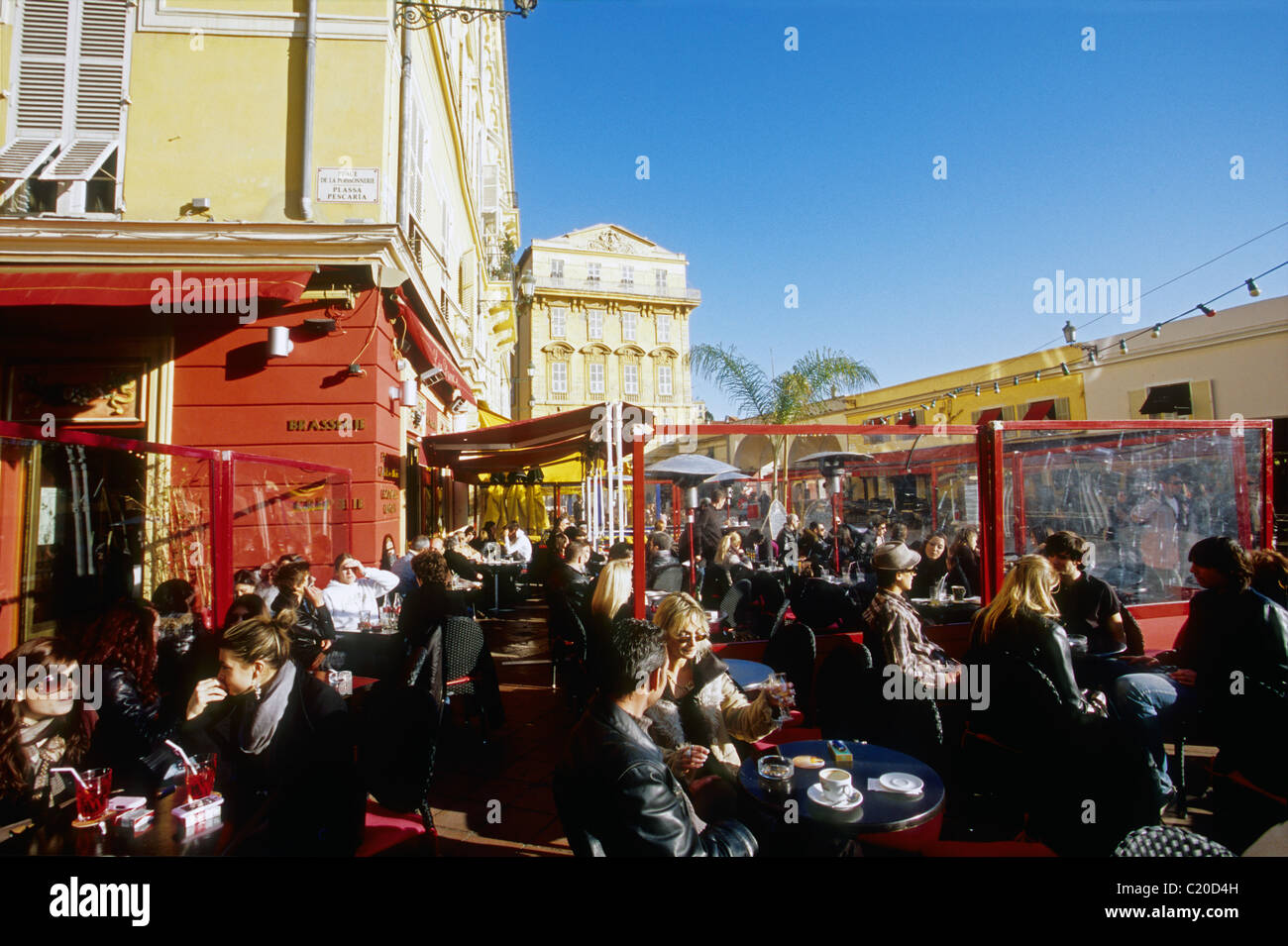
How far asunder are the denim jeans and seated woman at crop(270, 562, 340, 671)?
5093 millimetres

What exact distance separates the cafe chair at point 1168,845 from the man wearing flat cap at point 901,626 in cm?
163

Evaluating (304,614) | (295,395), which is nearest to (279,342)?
(295,395)

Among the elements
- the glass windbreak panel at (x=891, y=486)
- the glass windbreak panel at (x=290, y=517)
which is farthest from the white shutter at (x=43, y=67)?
the glass windbreak panel at (x=891, y=486)

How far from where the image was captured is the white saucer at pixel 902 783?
2.48m

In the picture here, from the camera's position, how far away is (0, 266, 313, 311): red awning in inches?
203

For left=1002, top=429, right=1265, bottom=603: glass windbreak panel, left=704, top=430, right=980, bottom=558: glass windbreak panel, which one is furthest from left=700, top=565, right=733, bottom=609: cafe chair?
left=1002, top=429, right=1265, bottom=603: glass windbreak panel

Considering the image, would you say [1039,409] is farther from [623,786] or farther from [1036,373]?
[623,786]

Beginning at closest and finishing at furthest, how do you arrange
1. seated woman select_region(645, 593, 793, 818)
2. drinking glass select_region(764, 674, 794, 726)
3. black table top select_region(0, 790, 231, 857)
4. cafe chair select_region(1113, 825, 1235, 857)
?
cafe chair select_region(1113, 825, 1235, 857) < black table top select_region(0, 790, 231, 857) < seated woman select_region(645, 593, 793, 818) < drinking glass select_region(764, 674, 794, 726)

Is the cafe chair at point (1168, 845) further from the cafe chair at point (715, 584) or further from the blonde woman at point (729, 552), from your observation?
the blonde woman at point (729, 552)

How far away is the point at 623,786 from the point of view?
1799mm

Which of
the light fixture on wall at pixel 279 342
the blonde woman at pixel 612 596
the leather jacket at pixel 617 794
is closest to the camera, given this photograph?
the leather jacket at pixel 617 794

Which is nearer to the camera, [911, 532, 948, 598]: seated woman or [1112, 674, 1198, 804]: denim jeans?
[1112, 674, 1198, 804]: denim jeans

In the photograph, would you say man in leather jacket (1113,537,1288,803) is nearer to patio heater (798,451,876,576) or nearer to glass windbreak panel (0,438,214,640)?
patio heater (798,451,876,576)
